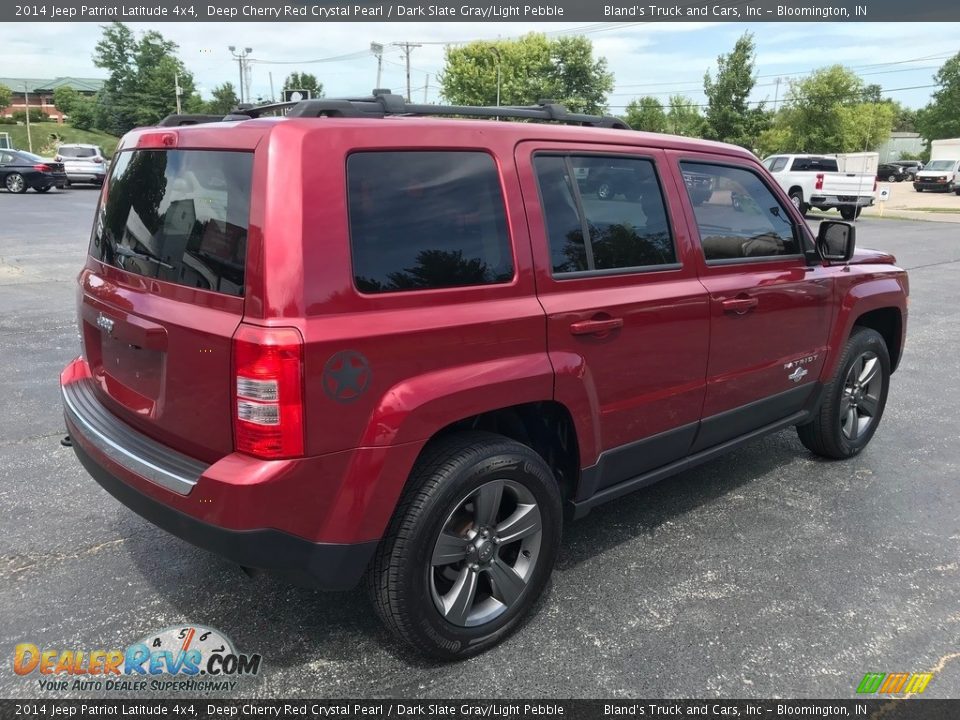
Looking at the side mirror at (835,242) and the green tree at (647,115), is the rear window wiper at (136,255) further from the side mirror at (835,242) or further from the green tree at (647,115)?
the green tree at (647,115)

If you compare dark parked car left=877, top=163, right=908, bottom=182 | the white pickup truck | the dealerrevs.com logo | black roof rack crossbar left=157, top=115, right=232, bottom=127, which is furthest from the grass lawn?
the dealerrevs.com logo

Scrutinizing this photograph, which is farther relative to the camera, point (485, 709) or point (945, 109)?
point (945, 109)

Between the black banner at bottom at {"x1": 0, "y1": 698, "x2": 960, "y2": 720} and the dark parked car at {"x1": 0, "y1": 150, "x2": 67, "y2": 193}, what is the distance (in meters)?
29.6

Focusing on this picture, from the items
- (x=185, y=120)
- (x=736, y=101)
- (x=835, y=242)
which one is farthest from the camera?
(x=736, y=101)

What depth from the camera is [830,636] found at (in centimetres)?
283

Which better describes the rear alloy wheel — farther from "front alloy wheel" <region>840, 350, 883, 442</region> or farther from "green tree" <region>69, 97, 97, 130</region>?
"green tree" <region>69, 97, 97, 130</region>

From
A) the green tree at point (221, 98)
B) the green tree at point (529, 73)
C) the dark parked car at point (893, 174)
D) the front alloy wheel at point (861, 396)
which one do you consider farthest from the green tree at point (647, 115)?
the front alloy wheel at point (861, 396)

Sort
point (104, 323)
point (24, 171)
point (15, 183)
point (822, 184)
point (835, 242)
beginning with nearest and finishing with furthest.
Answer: point (104, 323)
point (835, 242)
point (822, 184)
point (24, 171)
point (15, 183)

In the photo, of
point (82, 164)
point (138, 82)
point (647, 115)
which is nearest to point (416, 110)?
point (82, 164)

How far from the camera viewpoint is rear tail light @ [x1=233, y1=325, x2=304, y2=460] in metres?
2.13

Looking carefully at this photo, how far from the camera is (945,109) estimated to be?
75.6m

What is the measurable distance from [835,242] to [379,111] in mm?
2709

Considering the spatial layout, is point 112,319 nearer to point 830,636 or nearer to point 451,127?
point 451,127

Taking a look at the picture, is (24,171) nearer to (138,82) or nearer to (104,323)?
(104,323)
